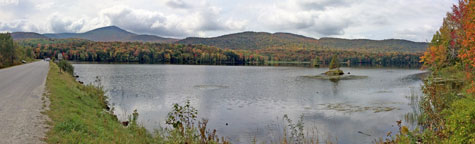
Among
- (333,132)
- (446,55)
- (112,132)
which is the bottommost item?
(333,132)

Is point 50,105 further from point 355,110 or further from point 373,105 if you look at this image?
point 373,105

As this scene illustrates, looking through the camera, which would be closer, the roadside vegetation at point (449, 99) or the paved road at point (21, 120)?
the paved road at point (21, 120)

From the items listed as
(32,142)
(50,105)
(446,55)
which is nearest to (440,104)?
(32,142)

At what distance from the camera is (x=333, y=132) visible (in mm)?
16375

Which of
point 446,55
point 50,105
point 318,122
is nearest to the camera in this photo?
point 50,105

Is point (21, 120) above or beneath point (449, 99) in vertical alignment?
above

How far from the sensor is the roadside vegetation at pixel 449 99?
8.64m

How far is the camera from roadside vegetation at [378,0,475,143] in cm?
864

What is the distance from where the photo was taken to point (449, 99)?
1903cm

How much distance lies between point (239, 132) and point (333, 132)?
5464 millimetres

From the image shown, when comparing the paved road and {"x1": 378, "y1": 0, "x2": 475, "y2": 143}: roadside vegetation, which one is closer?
the paved road

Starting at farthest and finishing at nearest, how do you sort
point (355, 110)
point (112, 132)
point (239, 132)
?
point (355, 110) < point (239, 132) < point (112, 132)

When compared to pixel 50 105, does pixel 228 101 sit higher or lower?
lower

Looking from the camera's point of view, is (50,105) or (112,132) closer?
(112,132)
